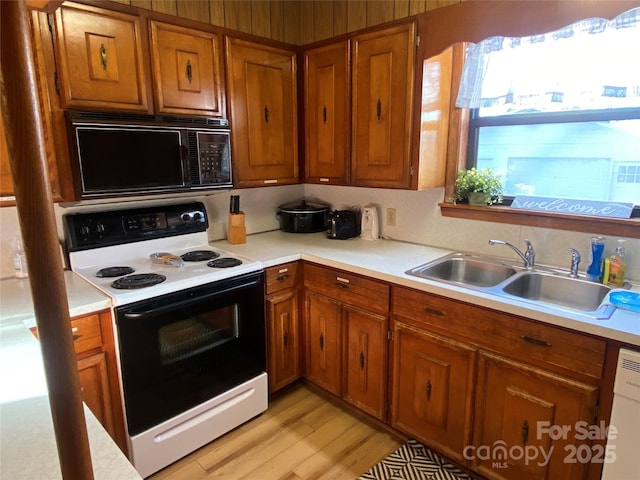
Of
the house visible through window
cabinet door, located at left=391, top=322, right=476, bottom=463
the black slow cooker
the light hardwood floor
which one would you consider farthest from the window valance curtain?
the light hardwood floor

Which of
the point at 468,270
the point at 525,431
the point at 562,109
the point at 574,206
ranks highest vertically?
the point at 562,109

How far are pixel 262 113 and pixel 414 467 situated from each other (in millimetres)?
2124

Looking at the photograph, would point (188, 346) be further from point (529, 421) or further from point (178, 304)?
point (529, 421)

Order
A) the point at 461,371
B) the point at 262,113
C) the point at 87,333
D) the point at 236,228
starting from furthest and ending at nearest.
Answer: the point at 236,228 < the point at 262,113 < the point at 461,371 < the point at 87,333

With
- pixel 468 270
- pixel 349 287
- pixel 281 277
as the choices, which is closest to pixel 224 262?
pixel 281 277

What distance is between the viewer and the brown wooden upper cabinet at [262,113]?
2.36 m

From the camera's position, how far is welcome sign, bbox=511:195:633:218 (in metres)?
1.87

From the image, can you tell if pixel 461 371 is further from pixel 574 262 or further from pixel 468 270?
pixel 574 262

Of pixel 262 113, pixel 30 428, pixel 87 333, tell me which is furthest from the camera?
pixel 262 113

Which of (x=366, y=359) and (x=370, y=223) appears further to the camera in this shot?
(x=370, y=223)

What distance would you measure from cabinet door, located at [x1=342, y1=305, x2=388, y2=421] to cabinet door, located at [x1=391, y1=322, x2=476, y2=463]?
8 centimetres

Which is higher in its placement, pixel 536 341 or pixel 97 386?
pixel 536 341

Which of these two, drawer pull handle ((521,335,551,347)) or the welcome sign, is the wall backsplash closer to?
the welcome sign

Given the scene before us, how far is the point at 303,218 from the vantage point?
289 cm
